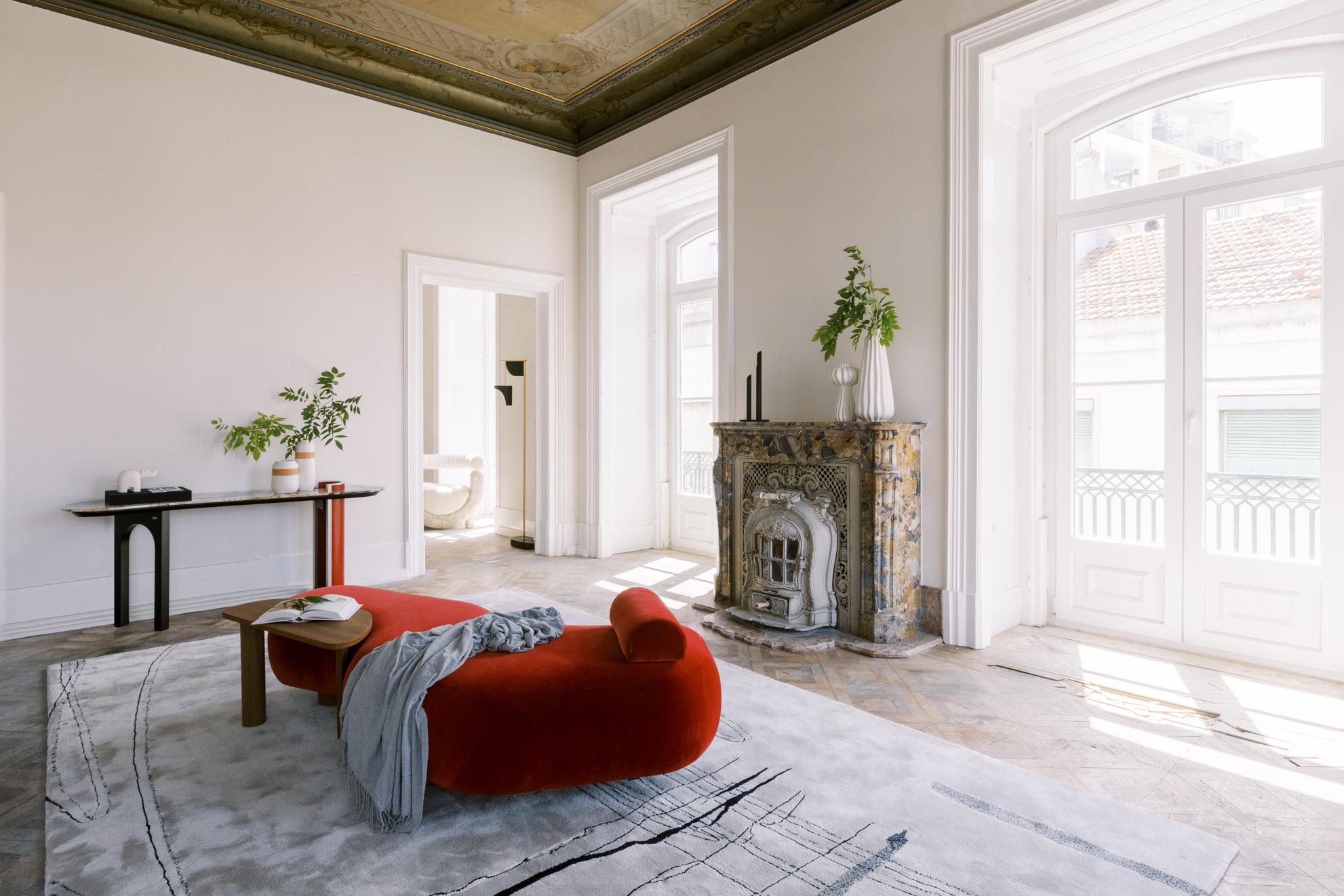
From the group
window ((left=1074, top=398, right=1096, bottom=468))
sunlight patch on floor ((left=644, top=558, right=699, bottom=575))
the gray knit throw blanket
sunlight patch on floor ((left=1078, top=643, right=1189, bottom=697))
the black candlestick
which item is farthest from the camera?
sunlight patch on floor ((left=644, top=558, right=699, bottom=575))

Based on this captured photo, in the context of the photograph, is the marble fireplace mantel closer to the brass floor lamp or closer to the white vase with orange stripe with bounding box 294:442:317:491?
the white vase with orange stripe with bounding box 294:442:317:491

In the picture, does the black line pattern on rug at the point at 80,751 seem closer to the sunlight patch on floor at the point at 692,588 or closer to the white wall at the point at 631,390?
the sunlight patch on floor at the point at 692,588

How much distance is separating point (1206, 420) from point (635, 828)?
145 inches

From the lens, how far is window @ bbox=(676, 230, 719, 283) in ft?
23.0

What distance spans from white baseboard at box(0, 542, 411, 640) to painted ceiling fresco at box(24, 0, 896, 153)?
3.51m

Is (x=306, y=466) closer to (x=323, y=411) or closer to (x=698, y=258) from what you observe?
(x=323, y=411)

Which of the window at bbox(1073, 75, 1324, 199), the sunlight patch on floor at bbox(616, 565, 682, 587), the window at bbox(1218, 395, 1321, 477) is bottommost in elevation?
the sunlight patch on floor at bbox(616, 565, 682, 587)

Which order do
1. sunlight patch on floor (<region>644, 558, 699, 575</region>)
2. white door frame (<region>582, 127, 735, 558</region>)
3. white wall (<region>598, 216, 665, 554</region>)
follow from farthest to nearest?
white wall (<region>598, 216, 665, 554</region>) → white door frame (<region>582, 127, 735, 558</region>) → sunlight patch on floor (<region>644, 558, 699, 575</region>)

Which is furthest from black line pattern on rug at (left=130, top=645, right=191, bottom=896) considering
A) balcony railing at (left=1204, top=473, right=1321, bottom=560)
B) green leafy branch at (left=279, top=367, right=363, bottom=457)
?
balcony railing at (left=1204, top=473, right=1321, bottom=560)

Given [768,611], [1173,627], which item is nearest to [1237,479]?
[1173,627]

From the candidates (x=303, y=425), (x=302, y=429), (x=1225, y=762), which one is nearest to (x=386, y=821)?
(x=1225, y=762)

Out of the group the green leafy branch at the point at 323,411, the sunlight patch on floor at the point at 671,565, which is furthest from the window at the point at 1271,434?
the green leafy branch at the point at 323,411

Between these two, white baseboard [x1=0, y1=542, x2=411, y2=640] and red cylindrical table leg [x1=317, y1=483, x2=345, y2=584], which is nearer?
white baseboard [x1=0, y1=542, x2=411, y2=640]

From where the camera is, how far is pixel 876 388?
4.22 metres
